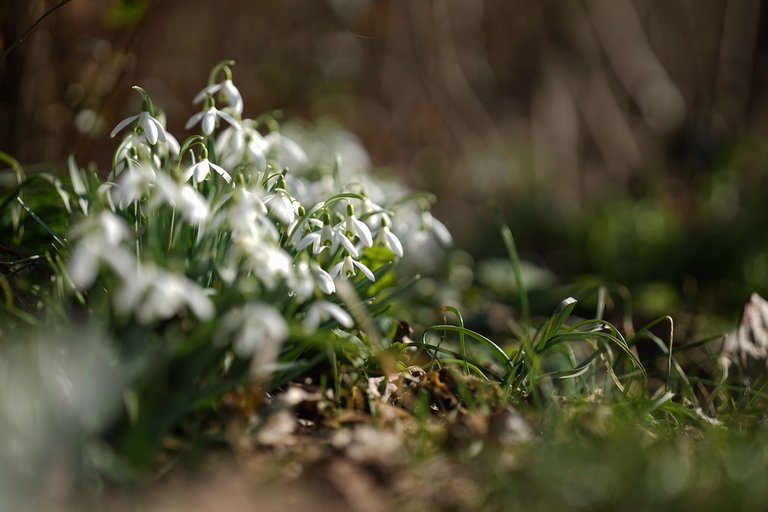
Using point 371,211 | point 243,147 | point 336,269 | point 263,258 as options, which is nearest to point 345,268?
point 336,269

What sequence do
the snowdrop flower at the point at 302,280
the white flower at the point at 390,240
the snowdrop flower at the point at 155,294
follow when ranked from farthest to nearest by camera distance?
the white flower at the point at 390,240, the snowdrop flower at the point at 302,280, the snowdrop flower at the point at 155,294

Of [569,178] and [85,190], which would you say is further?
[569,178]

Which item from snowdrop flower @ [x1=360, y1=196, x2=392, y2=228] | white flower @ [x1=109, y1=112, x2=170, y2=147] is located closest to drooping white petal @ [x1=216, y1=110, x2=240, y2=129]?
white flower @ [x1=109, y1=112, x2=170, y2=147]

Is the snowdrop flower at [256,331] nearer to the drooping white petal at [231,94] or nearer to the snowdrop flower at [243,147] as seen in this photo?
the snowdrop flower at [243,147]

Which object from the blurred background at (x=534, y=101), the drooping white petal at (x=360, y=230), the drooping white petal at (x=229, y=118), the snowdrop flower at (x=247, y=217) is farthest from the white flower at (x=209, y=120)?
the blurred background at (x=534, y=101)

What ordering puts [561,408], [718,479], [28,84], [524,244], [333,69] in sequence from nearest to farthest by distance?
[718,479] → [561,408] → [28,84] → [524,244] → [333,69]

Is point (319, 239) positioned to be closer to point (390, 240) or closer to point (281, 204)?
point (281, 204)

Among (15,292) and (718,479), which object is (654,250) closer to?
(718,479)

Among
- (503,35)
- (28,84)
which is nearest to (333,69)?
(503,35)
